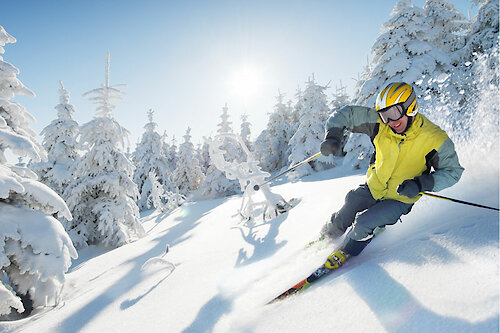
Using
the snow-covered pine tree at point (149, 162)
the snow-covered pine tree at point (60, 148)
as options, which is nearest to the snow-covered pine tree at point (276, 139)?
the snow-covered pine tree at point (149, 162)

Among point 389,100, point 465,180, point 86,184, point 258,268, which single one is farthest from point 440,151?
point 86,184

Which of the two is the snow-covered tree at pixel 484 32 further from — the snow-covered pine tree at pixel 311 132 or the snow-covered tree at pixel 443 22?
the snow-covered pine tree at pixel 311 132

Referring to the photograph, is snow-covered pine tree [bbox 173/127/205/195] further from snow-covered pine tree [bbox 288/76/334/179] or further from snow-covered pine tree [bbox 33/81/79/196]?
snow-covered pine tree [bbox 33/81/79/196]

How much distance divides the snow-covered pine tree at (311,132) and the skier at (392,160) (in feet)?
69.4

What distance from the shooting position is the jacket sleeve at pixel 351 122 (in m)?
3.14

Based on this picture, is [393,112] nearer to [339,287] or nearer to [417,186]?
[417,186]

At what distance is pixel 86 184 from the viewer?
1265 cm

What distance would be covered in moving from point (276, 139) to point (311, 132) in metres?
10.3

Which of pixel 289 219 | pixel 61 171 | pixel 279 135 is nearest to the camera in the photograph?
pixel 289 219

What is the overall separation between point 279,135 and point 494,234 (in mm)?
34636

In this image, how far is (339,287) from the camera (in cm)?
229

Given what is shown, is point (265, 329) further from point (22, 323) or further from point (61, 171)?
point (61, 171)

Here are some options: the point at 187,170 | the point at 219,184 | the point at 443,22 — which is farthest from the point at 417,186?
the point at 187,170

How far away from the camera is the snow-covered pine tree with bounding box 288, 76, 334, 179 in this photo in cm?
2503
